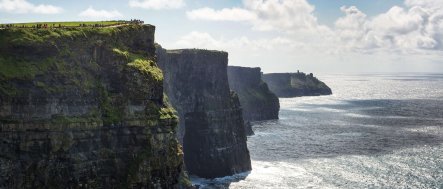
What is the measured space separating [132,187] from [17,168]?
44.8 feet

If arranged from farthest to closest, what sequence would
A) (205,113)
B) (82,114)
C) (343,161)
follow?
(343,161)
(205,113)
(82,114)

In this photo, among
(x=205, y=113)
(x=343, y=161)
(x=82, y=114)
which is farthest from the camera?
(x=343, y=161)

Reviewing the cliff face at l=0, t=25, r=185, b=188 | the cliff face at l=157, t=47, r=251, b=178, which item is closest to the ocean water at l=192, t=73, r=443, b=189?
the cliff face at l=157, t=47, r=251, b=178

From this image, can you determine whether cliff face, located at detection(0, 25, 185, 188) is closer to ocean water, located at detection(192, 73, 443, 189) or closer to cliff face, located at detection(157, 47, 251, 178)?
ocean water, located at detection(192, 73, 443, 189)

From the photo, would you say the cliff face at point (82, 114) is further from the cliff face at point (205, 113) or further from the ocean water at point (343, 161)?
the cliff face at point (205, 113)

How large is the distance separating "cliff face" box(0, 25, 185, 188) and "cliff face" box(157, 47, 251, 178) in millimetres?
48092

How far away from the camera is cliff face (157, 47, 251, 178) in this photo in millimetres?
118188

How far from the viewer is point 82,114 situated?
61.3 metres

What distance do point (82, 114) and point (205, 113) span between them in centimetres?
6147

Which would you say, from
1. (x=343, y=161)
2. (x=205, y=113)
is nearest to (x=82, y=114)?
(x=205, y=113)

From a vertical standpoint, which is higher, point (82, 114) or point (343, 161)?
point (82, 114)

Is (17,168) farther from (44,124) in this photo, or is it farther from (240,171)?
(240,171)

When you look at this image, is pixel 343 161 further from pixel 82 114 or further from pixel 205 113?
pixel 82 114

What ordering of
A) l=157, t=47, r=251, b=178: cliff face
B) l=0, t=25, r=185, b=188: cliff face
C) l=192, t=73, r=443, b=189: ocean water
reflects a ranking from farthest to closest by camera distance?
1. l=157, t=47, r=251, b=178: cliff face
2. l=192, t=73, r=443, b=189: ocean water
3. l=0, t=25, r=185, b=188: cliff face
